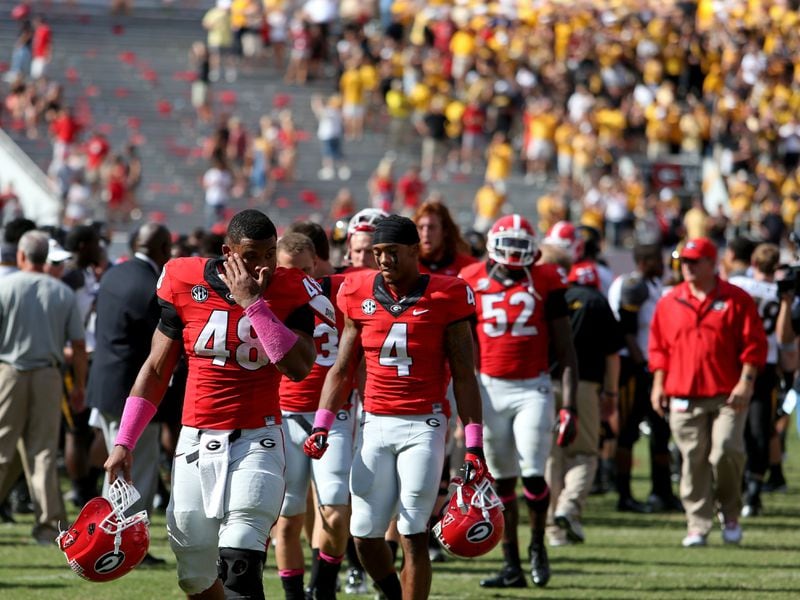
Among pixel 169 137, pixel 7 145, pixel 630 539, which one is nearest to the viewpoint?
pixel 630 539

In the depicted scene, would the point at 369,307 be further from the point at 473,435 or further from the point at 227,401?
the point at 227,401

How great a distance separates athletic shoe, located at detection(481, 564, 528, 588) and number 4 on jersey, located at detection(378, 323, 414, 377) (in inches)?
84.9

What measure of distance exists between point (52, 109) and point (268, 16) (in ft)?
20.8

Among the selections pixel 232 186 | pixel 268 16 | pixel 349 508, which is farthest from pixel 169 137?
pixel 349 508

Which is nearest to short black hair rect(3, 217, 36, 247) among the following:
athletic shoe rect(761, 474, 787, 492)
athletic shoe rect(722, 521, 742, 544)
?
athletic shoe rect(722, 521, 742, 544)

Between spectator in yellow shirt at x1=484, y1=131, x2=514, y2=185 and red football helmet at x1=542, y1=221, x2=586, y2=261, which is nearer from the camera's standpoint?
red football helmet at x1=542, y1=221, x2=586, y2=261

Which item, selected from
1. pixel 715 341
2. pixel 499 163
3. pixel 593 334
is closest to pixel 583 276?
pixel 593 334

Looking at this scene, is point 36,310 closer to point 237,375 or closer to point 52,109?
point 237,375

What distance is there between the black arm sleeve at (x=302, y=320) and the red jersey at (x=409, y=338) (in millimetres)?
923

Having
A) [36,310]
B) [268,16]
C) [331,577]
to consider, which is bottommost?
[331,577]

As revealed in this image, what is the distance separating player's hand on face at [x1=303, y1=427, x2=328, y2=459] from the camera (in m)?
7.13

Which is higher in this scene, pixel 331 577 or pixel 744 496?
pixel 331 577

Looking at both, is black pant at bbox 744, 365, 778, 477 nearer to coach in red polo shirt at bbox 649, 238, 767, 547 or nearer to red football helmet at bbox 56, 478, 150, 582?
coach in red polo shirt at bbox 649, 238, 767, 547

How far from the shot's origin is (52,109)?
2794cm
